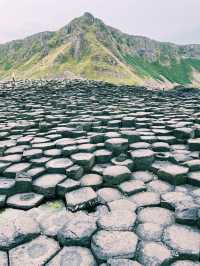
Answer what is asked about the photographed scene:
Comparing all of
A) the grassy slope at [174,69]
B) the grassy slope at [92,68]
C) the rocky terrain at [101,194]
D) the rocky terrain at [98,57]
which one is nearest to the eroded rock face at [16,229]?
the rocky terrain at [101,194]

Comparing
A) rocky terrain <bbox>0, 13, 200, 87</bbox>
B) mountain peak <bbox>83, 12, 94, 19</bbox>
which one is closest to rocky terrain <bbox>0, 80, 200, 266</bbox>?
rocky terrain <bbox>0, 13, 200, 87</bbox>

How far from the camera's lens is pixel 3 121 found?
5422 mm

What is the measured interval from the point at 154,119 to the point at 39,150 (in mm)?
2371

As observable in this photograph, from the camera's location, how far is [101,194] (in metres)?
2.56

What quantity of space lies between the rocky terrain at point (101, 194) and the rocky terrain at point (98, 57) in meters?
26.5

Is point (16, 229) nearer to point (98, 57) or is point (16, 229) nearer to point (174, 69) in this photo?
point (98, 57)

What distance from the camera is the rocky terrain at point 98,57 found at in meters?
39.4

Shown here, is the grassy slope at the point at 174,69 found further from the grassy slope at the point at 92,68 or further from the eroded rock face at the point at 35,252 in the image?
the eroded rock face at the point at 35,252

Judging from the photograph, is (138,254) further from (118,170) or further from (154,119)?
(154,119)

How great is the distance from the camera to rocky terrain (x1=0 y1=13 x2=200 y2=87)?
3944 centimetres

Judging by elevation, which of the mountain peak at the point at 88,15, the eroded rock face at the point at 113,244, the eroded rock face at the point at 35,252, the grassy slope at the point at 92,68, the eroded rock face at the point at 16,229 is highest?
the mountain peak at the point at 88,15

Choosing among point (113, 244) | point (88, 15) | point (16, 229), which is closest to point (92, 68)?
point (88, 15)

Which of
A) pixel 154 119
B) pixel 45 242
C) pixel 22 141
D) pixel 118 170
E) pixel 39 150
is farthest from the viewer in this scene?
pixel 154 119

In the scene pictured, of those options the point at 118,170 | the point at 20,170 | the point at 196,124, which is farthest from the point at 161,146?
the point at 20,170
